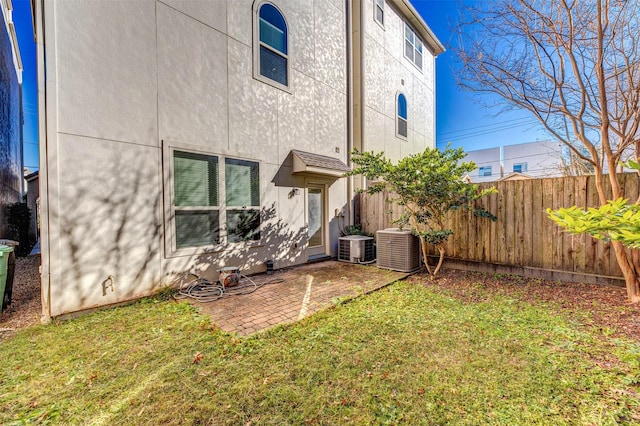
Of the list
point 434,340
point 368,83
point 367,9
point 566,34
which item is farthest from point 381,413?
point 367,9

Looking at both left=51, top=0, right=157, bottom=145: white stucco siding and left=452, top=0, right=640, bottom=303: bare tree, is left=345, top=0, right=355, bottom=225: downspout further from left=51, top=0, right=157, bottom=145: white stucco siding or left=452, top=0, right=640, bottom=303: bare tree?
left=51, top=0, right=157, bottom=145: white stucco siding

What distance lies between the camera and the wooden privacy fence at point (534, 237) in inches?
197

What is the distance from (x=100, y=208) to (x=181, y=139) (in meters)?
1.68

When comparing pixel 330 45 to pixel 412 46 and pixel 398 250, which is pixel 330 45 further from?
pixel 412 46

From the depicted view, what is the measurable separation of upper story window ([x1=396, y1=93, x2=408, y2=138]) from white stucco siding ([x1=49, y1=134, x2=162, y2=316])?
31.5 feet

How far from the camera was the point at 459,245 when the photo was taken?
6.56m

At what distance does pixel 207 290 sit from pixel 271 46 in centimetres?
550

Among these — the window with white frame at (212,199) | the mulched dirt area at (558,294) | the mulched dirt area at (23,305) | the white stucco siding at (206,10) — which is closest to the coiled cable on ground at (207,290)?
the window with white frame at (212,199)

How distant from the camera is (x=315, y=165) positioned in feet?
22.2

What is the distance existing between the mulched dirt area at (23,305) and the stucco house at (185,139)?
0.38m

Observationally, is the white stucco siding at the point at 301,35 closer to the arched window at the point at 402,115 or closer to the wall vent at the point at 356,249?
the wall vent at the point at 356,249

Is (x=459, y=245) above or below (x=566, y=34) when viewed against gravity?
below

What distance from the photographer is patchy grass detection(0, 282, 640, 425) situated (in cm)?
206

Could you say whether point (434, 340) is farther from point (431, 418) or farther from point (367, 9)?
point (367, 9)
